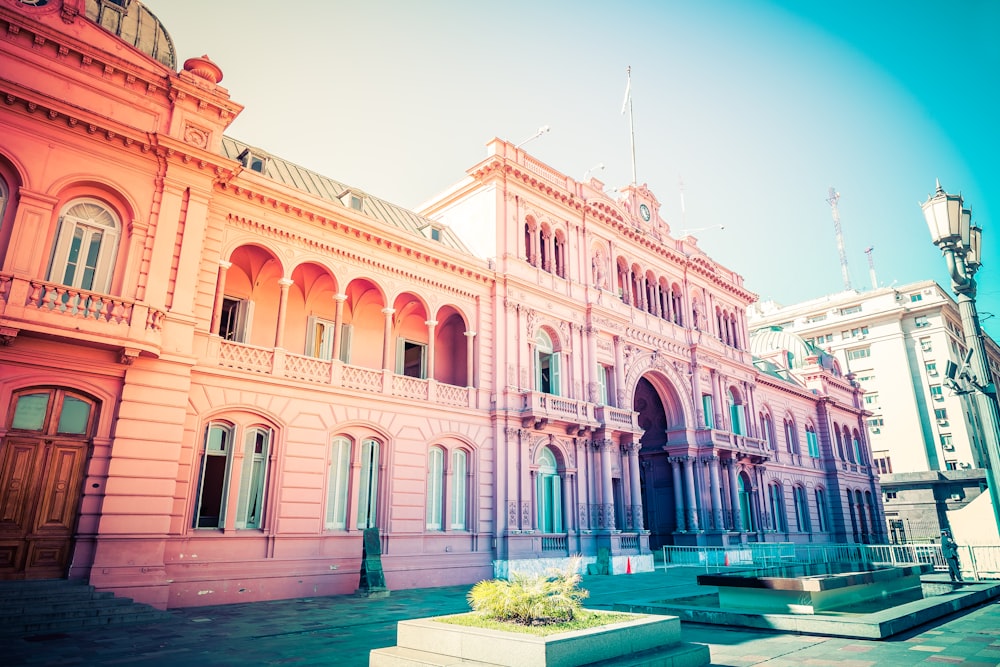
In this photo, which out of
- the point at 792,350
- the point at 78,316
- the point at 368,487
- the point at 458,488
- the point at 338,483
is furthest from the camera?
the point at 792,350

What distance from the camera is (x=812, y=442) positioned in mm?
46594

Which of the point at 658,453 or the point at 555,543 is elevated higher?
the point at 658,453

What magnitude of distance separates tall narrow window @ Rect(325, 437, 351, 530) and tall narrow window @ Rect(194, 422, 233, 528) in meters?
3.04

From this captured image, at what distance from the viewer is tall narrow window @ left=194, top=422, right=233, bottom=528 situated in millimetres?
16359

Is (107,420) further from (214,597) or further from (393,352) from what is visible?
(393,352)

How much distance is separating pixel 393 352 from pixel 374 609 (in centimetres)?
1031

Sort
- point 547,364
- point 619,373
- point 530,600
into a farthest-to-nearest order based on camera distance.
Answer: point 619,373, point 547,364, point 530,600

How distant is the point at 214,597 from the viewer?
15305 mm

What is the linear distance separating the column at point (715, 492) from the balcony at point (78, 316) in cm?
2778

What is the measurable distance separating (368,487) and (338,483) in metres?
1.11

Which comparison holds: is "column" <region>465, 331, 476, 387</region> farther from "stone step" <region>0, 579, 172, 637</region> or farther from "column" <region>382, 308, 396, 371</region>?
"stone step" <region>0, 579, 172, 637</region>

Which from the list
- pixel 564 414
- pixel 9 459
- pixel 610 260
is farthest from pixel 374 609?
pixel 610 260

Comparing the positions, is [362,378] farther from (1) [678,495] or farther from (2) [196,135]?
(1) [678,495]

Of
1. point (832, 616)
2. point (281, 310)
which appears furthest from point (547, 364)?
point (832, 616)
